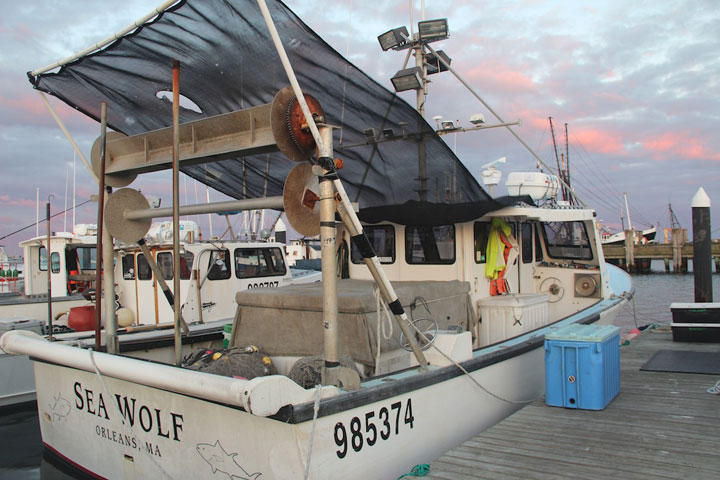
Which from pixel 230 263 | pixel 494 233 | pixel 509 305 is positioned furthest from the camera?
pixel 230 263

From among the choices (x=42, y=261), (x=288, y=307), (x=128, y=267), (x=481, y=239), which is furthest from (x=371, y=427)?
(x=42, y=261)

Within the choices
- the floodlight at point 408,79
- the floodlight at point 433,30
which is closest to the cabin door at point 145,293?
the floodlight at point 408,79

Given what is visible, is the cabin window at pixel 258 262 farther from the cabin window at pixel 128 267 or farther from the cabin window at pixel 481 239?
the cabin window at pixel 481 239

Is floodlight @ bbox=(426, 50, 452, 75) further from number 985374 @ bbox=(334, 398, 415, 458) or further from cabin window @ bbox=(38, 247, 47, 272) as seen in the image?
number 985374 @ bbox=(334, 398, 415, 458)

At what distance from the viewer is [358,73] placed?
411 cm

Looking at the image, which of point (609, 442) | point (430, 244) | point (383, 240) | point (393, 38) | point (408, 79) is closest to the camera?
point (609, 442)

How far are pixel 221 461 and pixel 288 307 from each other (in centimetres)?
158

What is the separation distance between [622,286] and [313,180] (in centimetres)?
836

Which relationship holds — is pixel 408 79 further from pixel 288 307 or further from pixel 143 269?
pixel 288 307

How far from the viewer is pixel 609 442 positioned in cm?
456

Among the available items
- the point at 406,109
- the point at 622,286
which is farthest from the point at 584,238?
the point at 406,109

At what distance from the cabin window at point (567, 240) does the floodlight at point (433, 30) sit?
6995 millimetres

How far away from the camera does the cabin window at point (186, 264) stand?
968cm

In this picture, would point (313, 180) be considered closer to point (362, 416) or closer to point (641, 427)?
point (362, 416)
